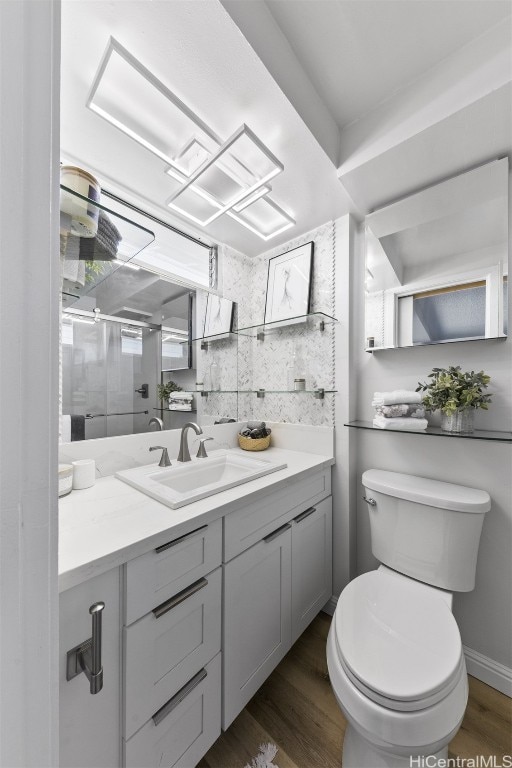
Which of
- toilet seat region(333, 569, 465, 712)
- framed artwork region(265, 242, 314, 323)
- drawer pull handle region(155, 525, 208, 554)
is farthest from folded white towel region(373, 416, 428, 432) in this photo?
drawer pull handle region(155, 525, 208, 554)

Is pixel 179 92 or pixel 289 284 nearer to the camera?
pixel 179 92

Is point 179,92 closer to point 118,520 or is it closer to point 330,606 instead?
point 118,520

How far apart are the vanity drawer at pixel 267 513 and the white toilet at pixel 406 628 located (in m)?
0.26

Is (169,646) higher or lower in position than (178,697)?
higher

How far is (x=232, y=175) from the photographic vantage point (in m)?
1.29

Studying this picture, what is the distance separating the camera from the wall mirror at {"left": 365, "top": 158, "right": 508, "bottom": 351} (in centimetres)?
120

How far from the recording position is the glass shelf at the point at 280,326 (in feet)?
5.46

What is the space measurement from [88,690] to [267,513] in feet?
2.19

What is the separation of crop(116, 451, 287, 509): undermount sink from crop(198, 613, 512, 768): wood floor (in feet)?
2.80

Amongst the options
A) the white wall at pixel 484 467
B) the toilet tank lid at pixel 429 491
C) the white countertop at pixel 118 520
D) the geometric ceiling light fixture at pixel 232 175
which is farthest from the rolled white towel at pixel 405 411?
the geometric ceiling light fixture at pixel 232 175

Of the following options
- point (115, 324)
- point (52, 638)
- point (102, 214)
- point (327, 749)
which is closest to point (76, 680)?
point (52, 638)

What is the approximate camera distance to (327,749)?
39.6 inches

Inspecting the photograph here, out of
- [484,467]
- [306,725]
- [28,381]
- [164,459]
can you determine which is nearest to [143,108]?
[28,381]

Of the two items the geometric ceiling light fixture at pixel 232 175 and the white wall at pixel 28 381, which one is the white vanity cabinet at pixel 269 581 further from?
the geometric ceiling light fixture at pixel 232 175
